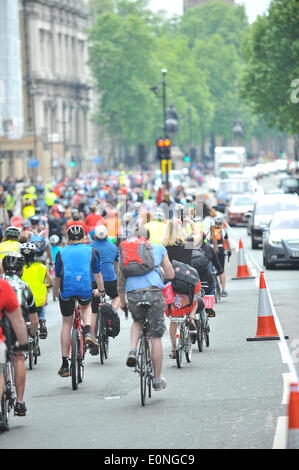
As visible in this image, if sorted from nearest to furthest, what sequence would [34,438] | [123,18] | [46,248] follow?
[34,438] < [46,248] < [123,18]

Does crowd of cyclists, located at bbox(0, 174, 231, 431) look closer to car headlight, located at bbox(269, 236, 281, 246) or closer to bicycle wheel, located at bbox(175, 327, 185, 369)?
bicycle wheel, located at bbox(175, 327, 185, 369)

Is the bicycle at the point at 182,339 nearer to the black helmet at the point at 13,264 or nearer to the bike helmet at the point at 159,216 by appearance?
the bike helmet at the point at 159,216

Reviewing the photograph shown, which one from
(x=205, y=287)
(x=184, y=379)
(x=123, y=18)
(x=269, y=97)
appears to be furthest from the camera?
(x=123, y=18)

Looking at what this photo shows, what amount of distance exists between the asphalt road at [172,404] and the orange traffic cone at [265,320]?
0.22 m

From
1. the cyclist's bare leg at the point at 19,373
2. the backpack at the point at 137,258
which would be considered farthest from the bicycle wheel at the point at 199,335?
the cyclist's bare leg at the point at 19,373

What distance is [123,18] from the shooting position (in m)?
107

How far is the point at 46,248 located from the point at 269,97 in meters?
41.7

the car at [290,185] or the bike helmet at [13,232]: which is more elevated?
the bike helmet at [13,232]

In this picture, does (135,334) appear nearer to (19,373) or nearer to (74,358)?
(74,358)

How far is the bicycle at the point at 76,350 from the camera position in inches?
501

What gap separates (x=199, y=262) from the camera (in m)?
16.5

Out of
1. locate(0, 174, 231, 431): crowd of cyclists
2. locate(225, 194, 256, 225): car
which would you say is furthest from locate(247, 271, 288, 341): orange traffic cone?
locate(225, 194, 256, 225): car

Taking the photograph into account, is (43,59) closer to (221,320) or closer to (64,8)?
(64,8)

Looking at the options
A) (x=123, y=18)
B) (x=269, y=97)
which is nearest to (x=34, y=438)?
(x=269, y=97)
